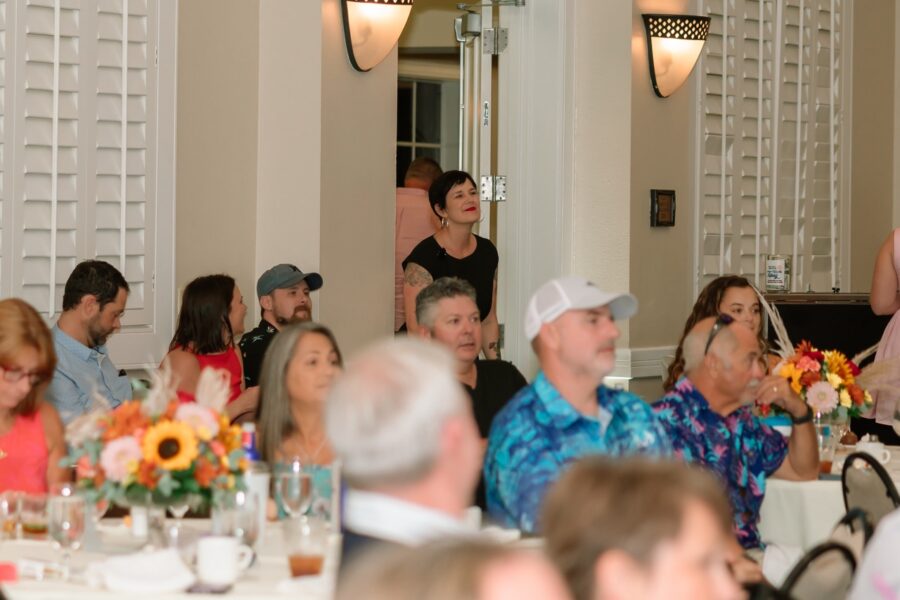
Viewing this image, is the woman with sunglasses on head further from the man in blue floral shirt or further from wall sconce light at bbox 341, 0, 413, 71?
wall sconce light at bbox 341, 0, 413, 71

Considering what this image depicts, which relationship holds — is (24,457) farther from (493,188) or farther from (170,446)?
(493,188)

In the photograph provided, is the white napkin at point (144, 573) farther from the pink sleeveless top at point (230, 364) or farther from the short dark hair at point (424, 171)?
the short dark hair at point (424, 171)

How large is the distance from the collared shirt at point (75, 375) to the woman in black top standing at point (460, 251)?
5.25ft

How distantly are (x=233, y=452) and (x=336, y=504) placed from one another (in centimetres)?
27

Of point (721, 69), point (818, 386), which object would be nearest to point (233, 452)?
point (818, 386)

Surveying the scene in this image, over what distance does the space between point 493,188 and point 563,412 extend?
3.95 meters

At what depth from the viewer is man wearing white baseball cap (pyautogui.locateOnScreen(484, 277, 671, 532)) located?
3461mm

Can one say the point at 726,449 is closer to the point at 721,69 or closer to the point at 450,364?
the point at 450,364

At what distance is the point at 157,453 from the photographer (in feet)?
10.7

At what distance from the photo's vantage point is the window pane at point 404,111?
9766 millimetres

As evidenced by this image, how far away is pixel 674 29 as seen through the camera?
713cm

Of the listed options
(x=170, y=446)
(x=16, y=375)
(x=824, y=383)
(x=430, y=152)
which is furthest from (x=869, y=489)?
(x=430, y=152)

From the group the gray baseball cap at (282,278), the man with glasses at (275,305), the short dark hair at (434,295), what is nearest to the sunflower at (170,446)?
the short dark hair at (434,295)

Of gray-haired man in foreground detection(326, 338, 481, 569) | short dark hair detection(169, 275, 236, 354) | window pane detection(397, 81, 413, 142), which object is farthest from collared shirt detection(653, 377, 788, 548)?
window pane detection(397, 81, 413, 142)
